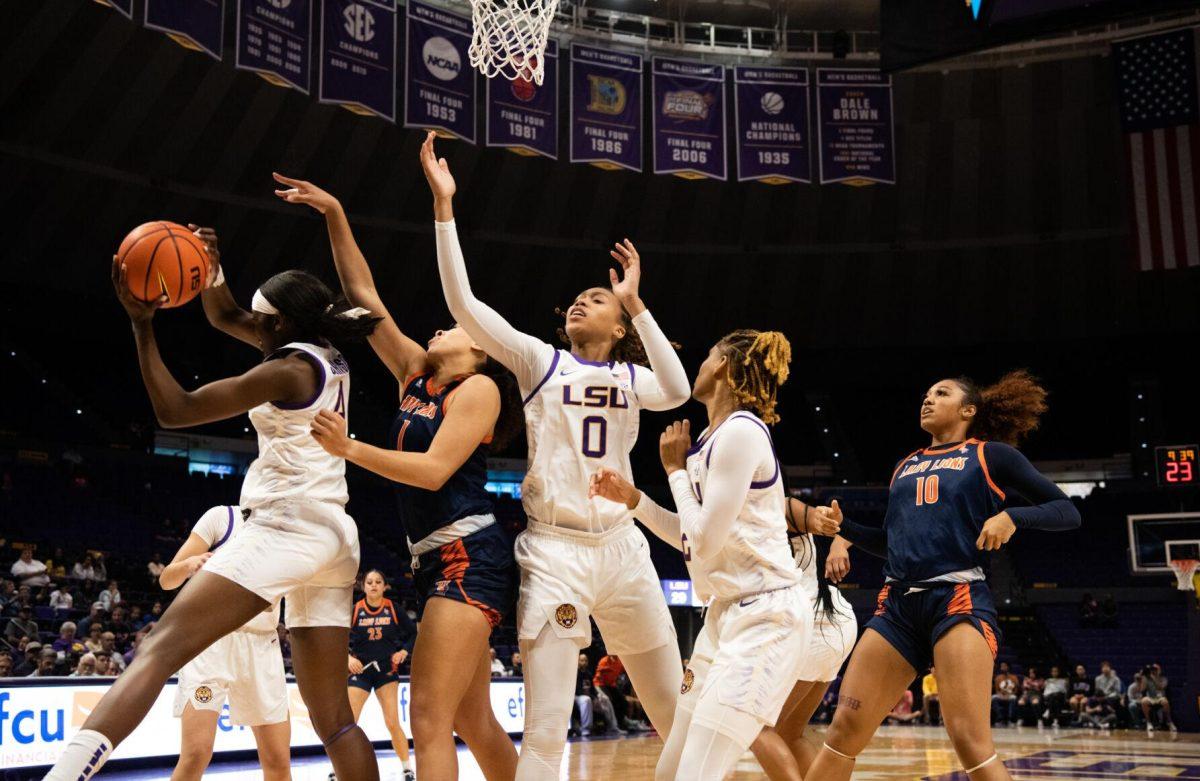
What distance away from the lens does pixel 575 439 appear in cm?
445

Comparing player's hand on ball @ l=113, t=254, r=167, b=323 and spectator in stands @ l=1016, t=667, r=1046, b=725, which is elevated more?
player's hand on ball @ l=113, t=254, r=167, b=323

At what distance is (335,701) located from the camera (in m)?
4.43

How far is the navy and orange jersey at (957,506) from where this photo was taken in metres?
5.17

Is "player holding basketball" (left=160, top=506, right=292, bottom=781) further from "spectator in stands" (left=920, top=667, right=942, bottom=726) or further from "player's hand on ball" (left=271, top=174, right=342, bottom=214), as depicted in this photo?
"spectator in stands" (left=920, top=667, right=942, bottom=726)

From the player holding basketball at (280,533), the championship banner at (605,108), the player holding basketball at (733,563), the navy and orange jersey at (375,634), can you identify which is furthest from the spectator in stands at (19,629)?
the player holding basketball at (733,563)

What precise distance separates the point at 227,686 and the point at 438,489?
2.92 m

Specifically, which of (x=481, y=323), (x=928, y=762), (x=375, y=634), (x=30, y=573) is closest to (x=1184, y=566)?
(x=928, y=762)

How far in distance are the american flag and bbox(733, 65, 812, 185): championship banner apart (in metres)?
4.66

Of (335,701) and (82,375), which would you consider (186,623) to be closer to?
(335,701)

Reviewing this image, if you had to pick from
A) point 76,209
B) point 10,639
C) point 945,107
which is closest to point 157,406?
point 10,639

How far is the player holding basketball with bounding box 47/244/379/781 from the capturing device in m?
3.82

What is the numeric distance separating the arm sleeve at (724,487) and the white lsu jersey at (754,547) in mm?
51

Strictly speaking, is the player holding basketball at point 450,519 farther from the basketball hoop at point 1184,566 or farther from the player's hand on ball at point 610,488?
the basketball hoop at point 1184,566

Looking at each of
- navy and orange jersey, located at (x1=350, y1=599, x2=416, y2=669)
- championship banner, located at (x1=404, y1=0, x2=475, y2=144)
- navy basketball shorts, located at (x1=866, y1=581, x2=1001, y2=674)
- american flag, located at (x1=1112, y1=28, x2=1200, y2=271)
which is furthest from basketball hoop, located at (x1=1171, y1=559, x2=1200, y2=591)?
navy basketball shorts, located at (x1=866, y1=581, x2=1001, y2=674)
